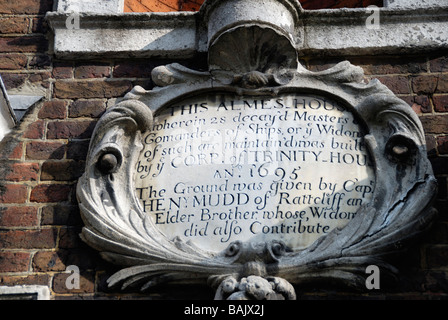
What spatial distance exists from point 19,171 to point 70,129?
33cm

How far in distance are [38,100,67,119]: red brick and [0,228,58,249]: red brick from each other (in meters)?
0.65

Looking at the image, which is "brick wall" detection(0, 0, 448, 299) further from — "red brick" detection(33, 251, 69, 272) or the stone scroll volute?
the stone scroll volute

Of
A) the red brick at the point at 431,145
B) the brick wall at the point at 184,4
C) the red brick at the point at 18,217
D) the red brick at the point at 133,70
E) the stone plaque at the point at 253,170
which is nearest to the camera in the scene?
the stone plaque at the point at 253,170

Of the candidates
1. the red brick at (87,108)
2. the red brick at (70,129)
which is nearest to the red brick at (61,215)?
the red brick at (70,129)

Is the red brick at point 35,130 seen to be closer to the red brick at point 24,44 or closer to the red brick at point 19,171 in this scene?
the red brick at point 19,171

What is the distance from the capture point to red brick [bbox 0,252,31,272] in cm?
438

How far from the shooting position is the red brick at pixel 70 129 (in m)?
4.79

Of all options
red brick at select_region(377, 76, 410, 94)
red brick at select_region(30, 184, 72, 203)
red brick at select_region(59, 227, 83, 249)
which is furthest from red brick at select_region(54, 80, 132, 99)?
red brick at select_region(377, 76, 410, 94)

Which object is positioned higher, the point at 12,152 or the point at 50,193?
the point at 12,152

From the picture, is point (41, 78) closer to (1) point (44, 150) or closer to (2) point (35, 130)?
(2) point (35, 130)

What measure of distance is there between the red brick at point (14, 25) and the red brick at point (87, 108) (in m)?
0.58

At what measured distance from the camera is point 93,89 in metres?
4.91

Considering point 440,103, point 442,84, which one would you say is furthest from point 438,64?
point 440,103
